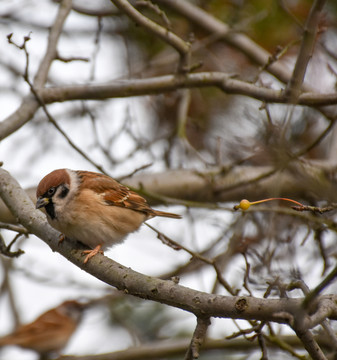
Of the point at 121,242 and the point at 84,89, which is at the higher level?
the point at 84,89

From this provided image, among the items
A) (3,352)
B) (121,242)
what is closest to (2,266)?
(3,352)

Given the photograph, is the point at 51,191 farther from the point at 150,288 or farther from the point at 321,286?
the point at 321,286

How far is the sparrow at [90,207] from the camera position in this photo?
421cm

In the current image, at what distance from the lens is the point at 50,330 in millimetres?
8047

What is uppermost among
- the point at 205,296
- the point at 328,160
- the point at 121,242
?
the point at 328,160

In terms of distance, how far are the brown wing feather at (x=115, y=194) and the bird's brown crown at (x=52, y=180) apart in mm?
250

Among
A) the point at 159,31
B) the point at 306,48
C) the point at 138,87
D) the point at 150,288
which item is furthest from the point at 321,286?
the point at 138,87

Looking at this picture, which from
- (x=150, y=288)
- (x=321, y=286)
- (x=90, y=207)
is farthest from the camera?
(x=90, y=207)

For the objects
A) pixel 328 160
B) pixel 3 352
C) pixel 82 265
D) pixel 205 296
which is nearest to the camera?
pixel 205 296

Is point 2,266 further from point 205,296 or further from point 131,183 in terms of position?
point 205,296

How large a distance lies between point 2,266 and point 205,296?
4369 millimetres

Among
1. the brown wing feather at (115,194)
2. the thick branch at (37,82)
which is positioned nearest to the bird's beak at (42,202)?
the brown wing feather at (115,194)

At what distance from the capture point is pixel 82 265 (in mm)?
3600

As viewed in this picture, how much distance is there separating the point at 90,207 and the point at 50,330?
4.25m
